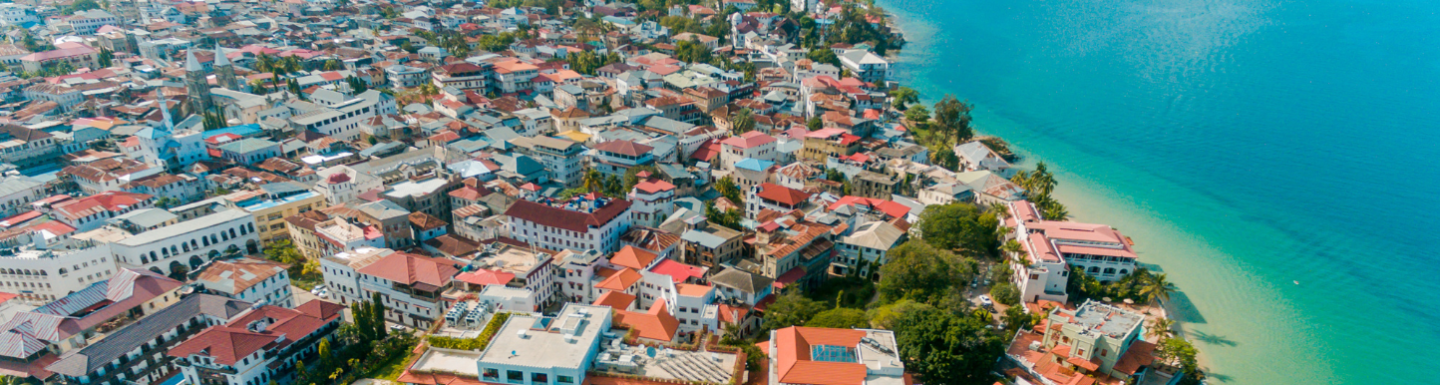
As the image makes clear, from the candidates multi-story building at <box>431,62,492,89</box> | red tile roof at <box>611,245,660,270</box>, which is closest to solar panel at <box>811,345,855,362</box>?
red tile roof at <box>611,245,660,270</box>

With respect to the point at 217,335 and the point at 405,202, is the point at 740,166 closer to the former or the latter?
the point at 405,202

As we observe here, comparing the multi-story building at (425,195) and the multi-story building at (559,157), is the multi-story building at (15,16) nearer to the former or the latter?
the multi-story building at (425,195)

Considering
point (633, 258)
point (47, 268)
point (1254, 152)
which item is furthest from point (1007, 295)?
point (47, 268)

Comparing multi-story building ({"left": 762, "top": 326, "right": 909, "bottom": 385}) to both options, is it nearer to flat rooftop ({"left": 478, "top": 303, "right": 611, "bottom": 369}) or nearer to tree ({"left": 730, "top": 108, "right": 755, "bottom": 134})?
flat rooftop ({"left": 478, "top": 303, "right": 611, "bottom": 369})

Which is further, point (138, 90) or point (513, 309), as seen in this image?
point (138, 90)

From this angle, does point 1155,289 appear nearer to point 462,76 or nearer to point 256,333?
point 256,333

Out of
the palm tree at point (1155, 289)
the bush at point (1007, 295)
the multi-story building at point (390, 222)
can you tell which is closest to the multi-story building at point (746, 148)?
the bush at point (1007, 295)

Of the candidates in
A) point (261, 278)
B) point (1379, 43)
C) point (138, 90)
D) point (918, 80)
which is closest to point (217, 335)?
point (261, 278)
